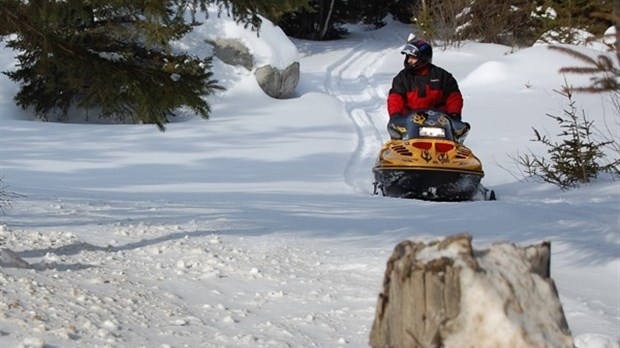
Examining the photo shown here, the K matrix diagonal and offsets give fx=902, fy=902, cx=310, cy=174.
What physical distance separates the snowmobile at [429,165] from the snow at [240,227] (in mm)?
502

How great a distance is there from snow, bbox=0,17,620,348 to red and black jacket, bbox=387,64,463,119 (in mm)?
1176

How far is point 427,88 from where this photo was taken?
32.6ft

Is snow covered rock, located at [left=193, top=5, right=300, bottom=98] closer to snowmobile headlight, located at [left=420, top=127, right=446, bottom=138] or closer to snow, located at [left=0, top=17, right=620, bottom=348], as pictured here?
snow, located at [left=0, top=17, right=620, bottom=348]

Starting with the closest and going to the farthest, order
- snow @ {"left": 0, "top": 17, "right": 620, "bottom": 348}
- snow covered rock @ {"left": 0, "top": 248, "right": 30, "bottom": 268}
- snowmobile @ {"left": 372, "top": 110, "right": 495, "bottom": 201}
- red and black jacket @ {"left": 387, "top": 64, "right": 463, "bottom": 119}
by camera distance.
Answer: snow @ {"left": 0, "top": 17, "right": 620, "bottom": 348} → snow covered rock @ {"left": 0, "top": 248, "right": 30, "bottom": 268} → snowmobile @ {"left": 372, "top": 110, "right": 495, "bottom": 201} → red and black jacket @ {"left": 387, "top": 64, "right": 463, "bottom": 119}

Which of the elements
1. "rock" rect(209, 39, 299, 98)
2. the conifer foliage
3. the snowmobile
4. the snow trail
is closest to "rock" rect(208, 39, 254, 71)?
"rock" rect(209, 39, 299, 98)

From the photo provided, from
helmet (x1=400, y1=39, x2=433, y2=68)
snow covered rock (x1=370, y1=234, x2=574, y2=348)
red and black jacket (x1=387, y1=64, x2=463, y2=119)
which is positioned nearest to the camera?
snow covered rock (x1=370, y1=234, x2=574, y2=348)

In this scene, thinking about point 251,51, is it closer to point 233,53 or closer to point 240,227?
point 233,53

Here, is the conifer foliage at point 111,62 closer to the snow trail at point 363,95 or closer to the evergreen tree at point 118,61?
the evergreen tree at point 118,61

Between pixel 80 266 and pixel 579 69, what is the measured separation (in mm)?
2965

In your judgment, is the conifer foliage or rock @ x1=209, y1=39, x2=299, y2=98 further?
rock @ x1=209, y1=39, x2=299, y2=98

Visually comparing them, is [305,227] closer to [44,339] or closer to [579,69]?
[44,339]

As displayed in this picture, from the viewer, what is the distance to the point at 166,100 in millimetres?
5402

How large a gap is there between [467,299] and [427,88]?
8.06 m

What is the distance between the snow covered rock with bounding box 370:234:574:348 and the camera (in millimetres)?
2012
